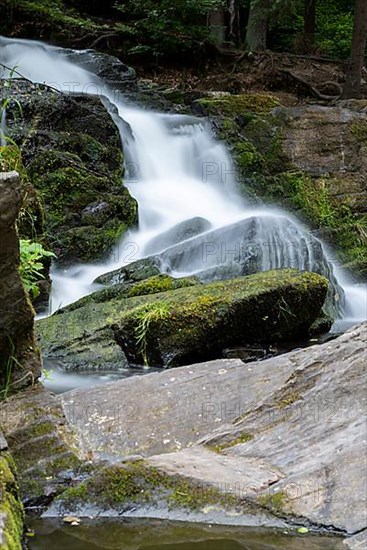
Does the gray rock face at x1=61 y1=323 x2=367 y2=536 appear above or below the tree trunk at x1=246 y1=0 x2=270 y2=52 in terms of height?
below

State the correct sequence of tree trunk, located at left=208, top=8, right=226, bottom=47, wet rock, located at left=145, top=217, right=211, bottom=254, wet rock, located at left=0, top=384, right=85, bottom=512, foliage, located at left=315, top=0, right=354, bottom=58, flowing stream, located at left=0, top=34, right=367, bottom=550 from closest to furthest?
flowing stream, located at left=0, top=34, right=367, bottom=550 < wet rock, located at left=0, top=384, right=85, bottom=512 < wet rock, located at left=145, top=217, right=211, bottom=254 < tree trunk, located at left=208, top=8, right=226, bottom=47 < foliage, located at left=315, top=0, right=354, bottom=58

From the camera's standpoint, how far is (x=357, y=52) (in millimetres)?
14508

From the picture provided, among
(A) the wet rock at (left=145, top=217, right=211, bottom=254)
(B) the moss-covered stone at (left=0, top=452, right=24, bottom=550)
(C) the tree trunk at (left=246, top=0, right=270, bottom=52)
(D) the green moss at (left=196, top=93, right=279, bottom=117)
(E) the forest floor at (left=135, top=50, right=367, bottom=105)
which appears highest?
(C) the tree trunk at (left=246, top=0, right=270, bottom=52)

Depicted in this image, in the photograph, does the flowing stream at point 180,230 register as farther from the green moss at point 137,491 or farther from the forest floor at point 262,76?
the forest floor at point 262,76

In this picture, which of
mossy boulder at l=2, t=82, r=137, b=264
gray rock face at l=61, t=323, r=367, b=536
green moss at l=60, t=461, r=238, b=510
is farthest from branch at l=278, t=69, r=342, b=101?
green moss at l=60, t=461, r=238, b=510

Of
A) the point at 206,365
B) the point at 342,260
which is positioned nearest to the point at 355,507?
the point at 206,365

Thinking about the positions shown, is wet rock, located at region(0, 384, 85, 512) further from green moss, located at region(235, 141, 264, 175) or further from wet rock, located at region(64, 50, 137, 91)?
wet rock, located at region(64, 50, 137, 91)

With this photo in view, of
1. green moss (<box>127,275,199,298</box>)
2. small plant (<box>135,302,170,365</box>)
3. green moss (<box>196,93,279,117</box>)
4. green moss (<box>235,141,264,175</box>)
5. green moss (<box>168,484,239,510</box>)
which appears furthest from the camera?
green moss (<box>196,93,279,117</box>)

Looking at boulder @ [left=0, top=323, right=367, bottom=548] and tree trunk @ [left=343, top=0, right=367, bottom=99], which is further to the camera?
tree trunk @ [left=343, top=0, right=367, bottom=99]

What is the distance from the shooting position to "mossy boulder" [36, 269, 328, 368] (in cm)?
595

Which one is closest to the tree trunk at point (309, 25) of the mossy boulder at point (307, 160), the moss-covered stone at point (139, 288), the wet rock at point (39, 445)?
the mossy boulder at point (307, 160)

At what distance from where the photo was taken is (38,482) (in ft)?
10.6

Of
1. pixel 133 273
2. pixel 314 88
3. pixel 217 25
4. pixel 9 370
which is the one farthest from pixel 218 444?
pixel 217 25

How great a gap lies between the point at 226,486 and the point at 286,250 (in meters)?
6.33
